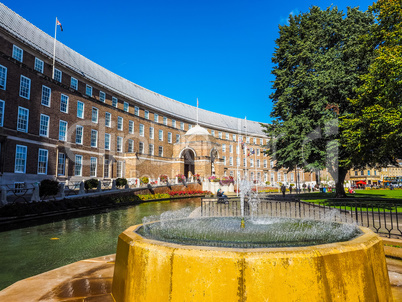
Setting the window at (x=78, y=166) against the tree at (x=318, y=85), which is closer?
the tree at (x=318, y=85)

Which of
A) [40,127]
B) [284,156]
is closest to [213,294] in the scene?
[284,156]

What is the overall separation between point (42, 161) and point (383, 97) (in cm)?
3079

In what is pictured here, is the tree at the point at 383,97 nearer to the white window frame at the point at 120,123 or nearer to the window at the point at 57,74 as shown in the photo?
the window at the point at 57,74

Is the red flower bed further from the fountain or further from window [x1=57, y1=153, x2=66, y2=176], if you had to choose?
the fountain

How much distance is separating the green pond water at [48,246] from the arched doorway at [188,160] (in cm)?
3981

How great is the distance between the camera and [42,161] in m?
28.0

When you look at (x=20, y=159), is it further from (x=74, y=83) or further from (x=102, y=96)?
(x=102, y=96)

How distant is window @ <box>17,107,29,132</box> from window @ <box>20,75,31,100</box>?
4.73ft

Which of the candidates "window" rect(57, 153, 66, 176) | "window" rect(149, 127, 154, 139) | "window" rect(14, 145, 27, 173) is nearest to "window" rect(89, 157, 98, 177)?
"window" rect(57, 153, 66, 176)

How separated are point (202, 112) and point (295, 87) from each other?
5200 cm

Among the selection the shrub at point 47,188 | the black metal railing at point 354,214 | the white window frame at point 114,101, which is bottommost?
the black metal railing at point 354,214

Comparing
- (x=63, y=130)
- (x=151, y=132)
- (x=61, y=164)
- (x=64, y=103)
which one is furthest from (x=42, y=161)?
(x=151, y=132)

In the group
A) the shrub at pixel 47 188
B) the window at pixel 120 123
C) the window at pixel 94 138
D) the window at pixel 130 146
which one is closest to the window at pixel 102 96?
the window at pixel 120 123

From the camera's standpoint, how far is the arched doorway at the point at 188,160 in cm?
5347
